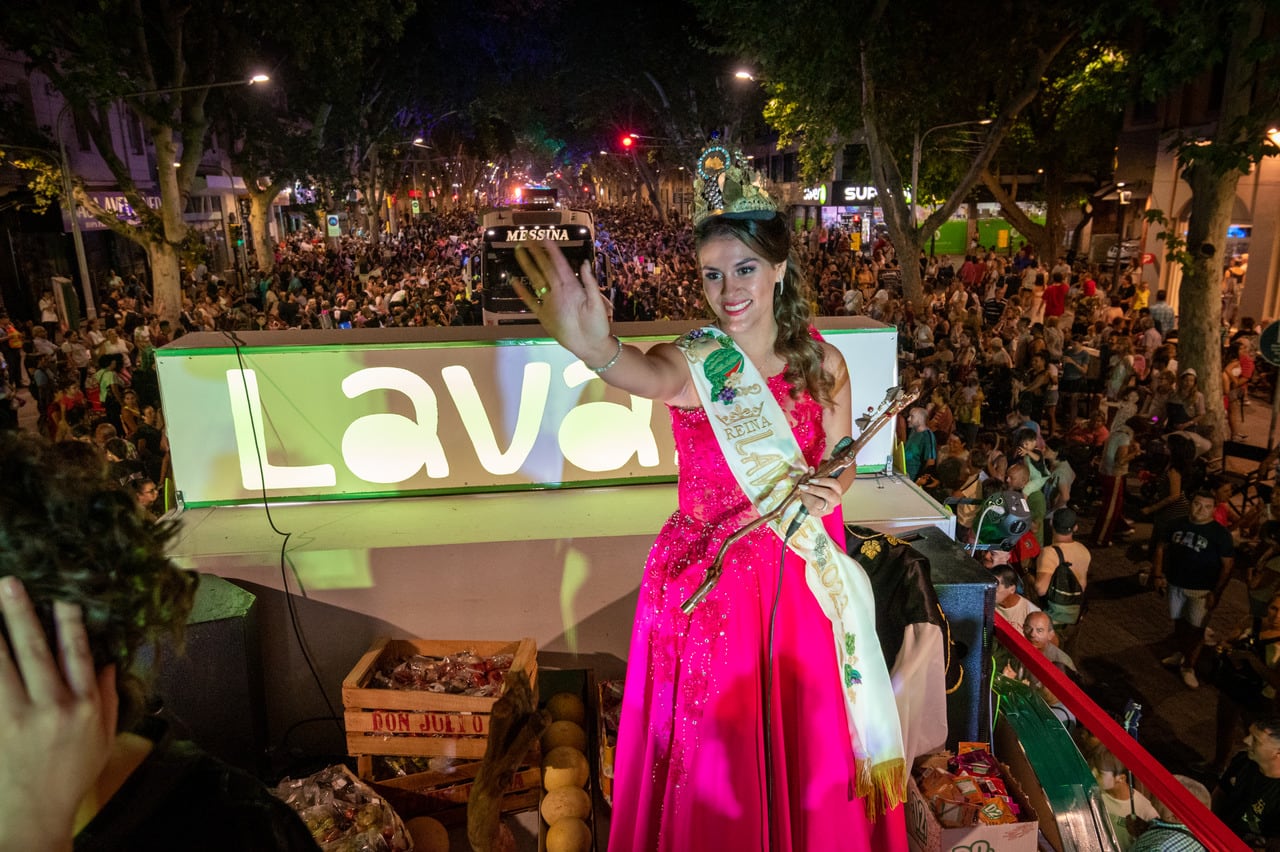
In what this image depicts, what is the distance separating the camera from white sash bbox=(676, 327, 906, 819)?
2533 mm

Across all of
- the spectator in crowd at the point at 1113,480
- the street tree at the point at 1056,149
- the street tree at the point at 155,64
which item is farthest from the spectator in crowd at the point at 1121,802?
the street tree at the point at 1056,149

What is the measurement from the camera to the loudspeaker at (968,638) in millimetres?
3277

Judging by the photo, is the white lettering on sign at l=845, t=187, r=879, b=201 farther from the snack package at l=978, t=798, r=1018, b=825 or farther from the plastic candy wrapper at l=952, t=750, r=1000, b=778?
the snack package at l=978, t=798, r=1018, b=825

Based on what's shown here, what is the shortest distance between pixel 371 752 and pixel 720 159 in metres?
2.67

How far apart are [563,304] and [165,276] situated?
17.7 metres

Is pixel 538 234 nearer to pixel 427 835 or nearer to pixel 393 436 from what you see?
pixel 393 436

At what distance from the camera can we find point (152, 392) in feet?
29.4

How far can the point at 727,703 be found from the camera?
2488 millimetres

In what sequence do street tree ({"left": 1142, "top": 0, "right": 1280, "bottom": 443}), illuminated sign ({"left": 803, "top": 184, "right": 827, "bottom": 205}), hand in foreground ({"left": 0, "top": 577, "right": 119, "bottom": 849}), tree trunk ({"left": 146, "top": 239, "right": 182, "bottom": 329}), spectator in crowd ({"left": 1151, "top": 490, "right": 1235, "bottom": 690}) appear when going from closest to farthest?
hand in foreground ({"left": 0, "top": 577, "right": 119, "bottom": 849}) → spectator in crowd ({"left": 1151, "top": 490, "right": 1235, "bottom": 690}) → street tree ({"left": 1142, "top": 0, "right": 1280, "bottom": 443}) → tree trunk ({"left": 146, "top": 239, "right": 182, "bottom": 329}) → illuminated sign ({"left": 803, "top": 184, "right": 827, "bottom": 205})

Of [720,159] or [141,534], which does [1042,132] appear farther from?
[141,534]

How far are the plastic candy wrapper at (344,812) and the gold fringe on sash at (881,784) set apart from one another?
1635mm

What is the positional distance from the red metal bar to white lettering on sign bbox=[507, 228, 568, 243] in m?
12.3

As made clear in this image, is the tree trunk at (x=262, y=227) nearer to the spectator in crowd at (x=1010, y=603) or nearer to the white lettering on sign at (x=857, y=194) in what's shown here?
the white lettering on sign at (x=857, y=194)

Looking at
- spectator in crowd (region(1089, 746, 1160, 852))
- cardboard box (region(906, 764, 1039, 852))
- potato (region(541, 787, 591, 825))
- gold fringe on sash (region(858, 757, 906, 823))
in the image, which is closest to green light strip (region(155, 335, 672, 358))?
potato (region(541, 787, 591, 825))
